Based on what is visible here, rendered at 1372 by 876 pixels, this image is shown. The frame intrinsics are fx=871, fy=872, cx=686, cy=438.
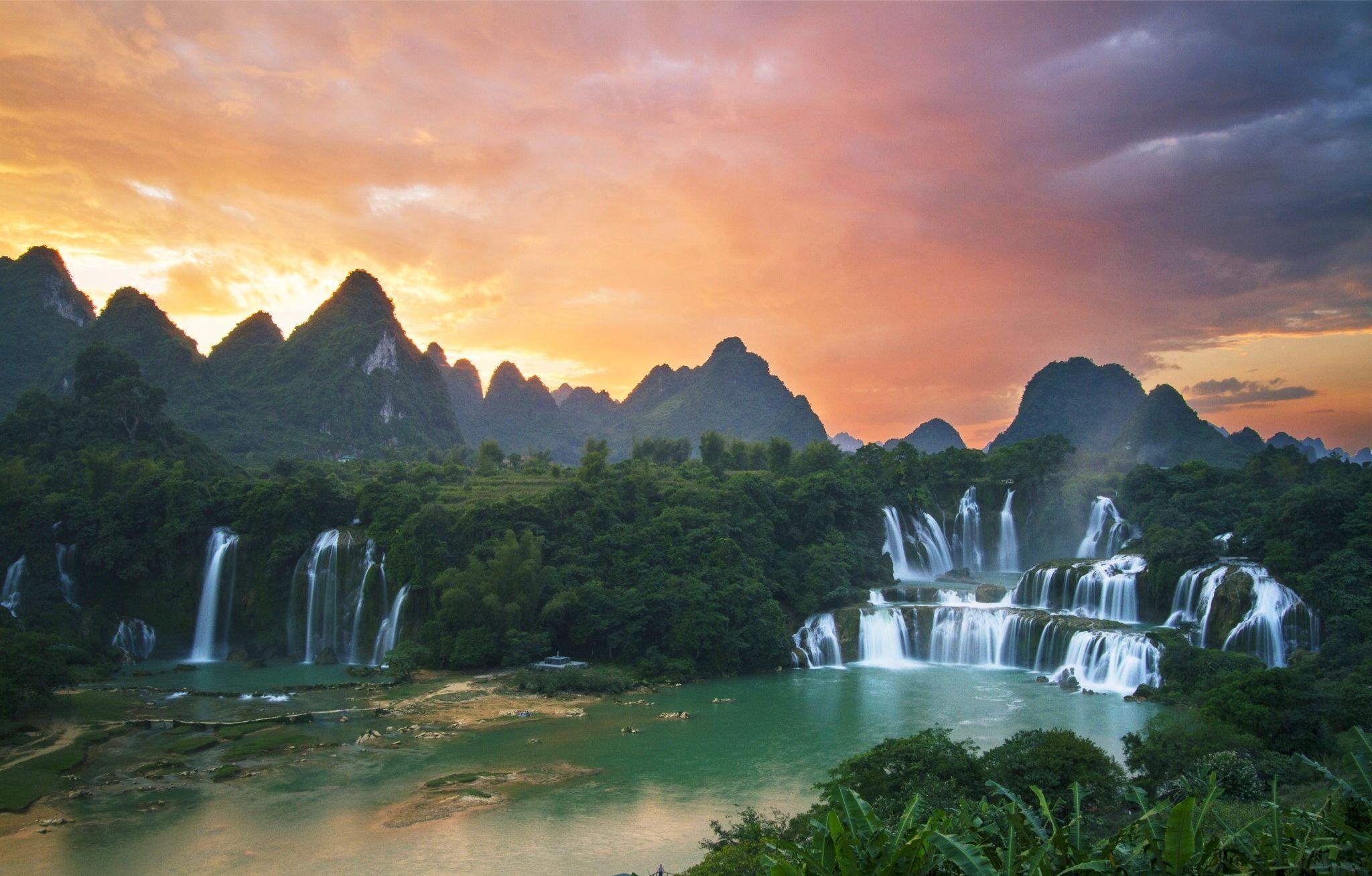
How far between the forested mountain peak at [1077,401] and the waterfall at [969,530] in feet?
117

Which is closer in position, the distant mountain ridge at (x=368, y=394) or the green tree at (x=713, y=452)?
the green tree at (x=713, y=452)

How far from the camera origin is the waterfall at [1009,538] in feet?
145

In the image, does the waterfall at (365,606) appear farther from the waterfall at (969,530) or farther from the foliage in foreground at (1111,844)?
the waterfall at (969,530)

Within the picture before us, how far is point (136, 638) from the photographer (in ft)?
91.8

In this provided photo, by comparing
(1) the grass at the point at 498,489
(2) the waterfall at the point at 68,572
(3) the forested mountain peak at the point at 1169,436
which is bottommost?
(2) the waterfall at the point at 68,572

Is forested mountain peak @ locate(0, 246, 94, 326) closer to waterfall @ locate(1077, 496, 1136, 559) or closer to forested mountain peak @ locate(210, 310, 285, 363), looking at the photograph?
forested mountain peak @ locate(210, 310, 285, 363)

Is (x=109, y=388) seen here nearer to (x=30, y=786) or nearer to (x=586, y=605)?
(x=586, y=605)

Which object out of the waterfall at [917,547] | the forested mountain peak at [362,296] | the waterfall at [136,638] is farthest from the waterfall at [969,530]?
the forested mountain peak at [362,296]

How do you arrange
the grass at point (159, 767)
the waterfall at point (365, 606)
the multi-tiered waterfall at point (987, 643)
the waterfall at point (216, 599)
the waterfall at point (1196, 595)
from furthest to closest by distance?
the waterfall at point (216, 599) → the waterfall at point (365, 606) → the waterfall at point (1196, 595) → the multi-tiered waterfall at point (987, 643) → the grass at point (159, 767)

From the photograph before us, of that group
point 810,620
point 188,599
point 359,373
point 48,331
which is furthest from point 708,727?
point 48,331

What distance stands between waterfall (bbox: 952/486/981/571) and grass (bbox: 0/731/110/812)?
37546 mm

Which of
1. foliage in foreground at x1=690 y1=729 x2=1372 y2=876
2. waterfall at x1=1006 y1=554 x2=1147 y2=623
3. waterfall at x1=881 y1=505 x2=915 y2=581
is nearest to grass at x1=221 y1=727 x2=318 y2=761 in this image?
foliage in foreground at x1=690 y1=729 x2=1372 y2=876

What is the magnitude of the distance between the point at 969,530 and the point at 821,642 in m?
19.9

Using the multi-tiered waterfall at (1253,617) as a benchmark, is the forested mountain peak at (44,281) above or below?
above
